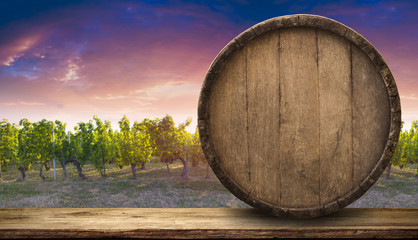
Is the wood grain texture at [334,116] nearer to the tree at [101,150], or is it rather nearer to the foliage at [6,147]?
the tree at [101,150]

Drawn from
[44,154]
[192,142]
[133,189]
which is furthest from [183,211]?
[44,154]

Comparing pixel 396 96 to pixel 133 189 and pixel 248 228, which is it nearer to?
pixel 248 228

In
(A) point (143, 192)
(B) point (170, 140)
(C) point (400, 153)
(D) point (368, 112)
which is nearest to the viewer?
(D) point (368, 112)

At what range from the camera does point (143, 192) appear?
15.2 m

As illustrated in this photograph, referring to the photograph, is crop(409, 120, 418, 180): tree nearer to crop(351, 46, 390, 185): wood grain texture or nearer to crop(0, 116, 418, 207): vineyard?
crop(0, 116, 418, 207): vineyard

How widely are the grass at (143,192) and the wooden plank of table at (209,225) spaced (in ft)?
37.5

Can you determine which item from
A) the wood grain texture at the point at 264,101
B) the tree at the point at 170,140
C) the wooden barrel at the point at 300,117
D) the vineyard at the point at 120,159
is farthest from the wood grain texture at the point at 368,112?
the tree at the point at 170,140

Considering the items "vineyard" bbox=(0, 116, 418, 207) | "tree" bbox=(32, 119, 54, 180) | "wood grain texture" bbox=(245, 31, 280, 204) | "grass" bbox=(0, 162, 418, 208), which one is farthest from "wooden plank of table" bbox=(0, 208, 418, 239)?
"tree" bbox=(32, 119, 54, 180)

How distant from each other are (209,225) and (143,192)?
1447 cm

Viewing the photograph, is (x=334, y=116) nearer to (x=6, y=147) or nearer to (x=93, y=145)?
(x=93, y=145)

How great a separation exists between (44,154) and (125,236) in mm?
19862

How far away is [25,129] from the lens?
66.0 feet

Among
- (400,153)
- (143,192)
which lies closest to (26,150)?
(143,192)

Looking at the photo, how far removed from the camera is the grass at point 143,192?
1322 centimetres
